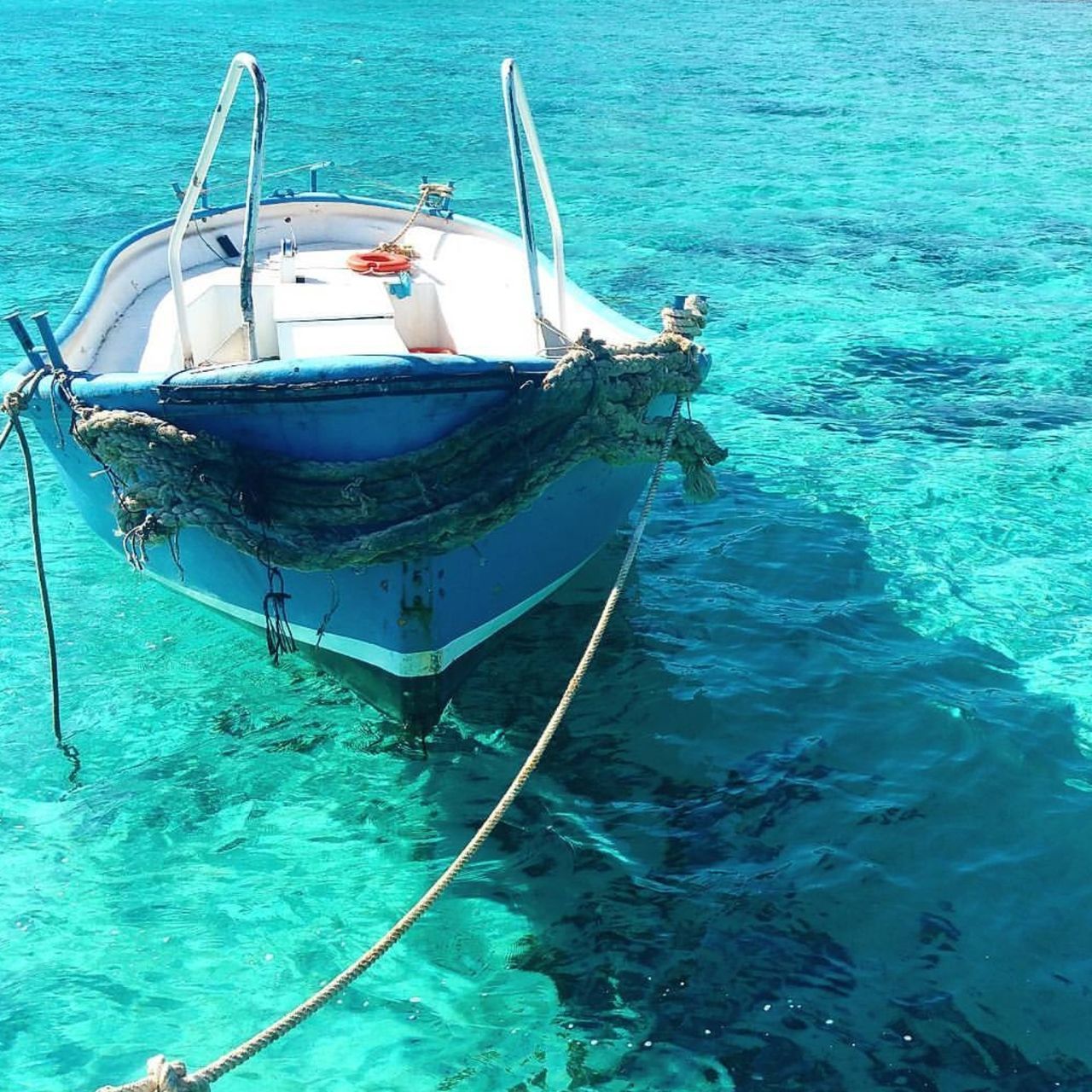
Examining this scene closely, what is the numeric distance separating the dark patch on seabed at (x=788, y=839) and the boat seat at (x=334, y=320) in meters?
1.93

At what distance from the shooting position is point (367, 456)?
537 centimetres

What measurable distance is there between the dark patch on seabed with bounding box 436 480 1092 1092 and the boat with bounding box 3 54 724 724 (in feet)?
2.78

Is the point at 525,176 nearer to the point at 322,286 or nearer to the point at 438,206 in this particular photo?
the point at 322,286

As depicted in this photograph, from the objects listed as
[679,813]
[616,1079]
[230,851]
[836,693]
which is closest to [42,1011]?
[230,851]

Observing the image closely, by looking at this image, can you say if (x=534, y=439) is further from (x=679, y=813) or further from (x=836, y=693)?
(x=836, y=693)

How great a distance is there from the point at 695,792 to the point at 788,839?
1.76 ft

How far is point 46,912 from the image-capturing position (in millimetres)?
5426

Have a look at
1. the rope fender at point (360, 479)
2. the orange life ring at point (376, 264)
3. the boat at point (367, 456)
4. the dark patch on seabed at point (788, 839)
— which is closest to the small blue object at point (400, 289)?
the orange life ring at point (376, 264)

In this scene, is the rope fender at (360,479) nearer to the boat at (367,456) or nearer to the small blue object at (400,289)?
the boat at (367,456)

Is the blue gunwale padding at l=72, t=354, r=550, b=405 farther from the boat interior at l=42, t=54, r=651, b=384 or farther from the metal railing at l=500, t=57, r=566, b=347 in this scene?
Answer: the metal railing at l=500, t=57, r=566, b=347

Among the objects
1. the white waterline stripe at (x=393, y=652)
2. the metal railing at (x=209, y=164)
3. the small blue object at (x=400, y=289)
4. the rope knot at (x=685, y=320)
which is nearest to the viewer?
the metal railing at (x=209, y=164)

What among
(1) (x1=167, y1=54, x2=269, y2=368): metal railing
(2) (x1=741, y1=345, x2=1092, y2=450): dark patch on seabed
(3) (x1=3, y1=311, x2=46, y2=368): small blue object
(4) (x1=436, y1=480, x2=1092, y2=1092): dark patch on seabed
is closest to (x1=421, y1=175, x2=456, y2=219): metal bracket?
(2) (x1=741, y1=345, x2=1092, y2=450): dark patch on seabed

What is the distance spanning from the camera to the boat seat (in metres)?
6.87

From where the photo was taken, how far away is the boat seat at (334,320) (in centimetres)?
687
